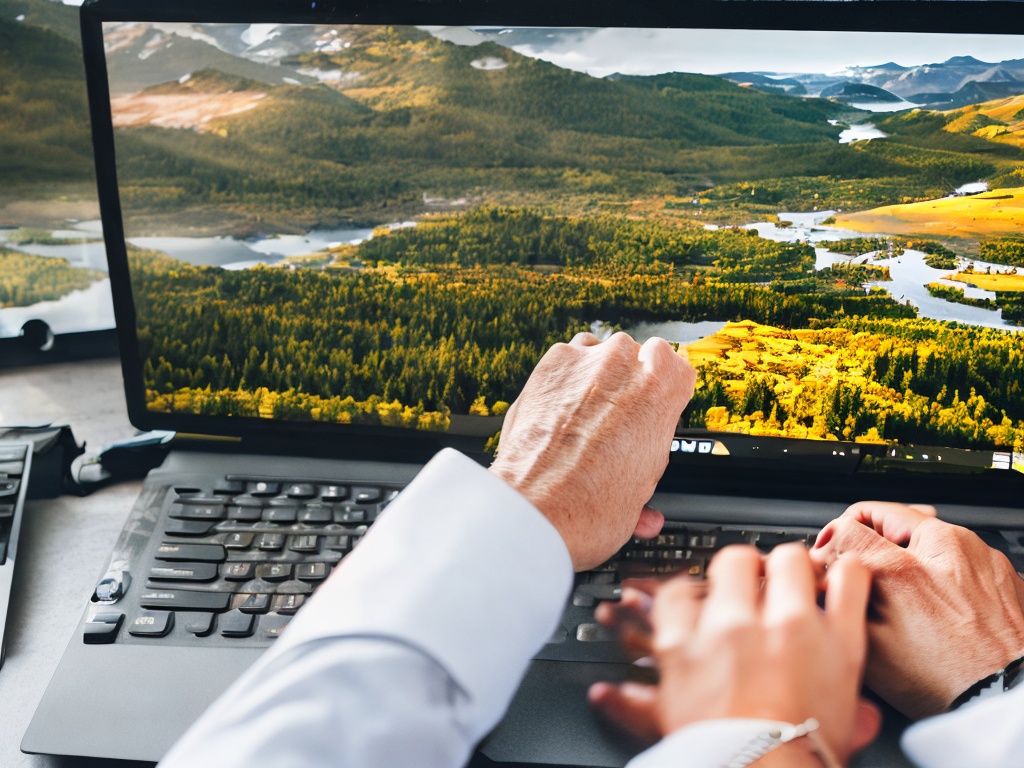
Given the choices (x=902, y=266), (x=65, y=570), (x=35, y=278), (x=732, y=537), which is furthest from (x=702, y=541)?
(x=35, y=278)

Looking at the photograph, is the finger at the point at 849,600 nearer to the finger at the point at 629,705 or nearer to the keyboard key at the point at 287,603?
the finger at the point at 629,705

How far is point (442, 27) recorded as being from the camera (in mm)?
569

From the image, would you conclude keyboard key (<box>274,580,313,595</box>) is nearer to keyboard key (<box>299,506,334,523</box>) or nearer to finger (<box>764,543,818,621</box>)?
keyboard key (<box>299,506,334,523</box>)

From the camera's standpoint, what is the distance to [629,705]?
478mm

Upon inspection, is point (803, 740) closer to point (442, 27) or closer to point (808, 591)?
point (808, 591)

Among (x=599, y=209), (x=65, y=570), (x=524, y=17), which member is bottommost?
(x=65, y=570)

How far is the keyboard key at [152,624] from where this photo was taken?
0.51 meters

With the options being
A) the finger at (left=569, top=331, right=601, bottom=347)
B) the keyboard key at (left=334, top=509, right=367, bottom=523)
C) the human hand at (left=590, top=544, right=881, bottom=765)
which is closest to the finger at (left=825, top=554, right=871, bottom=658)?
the human hand at (left=590, top=544, right=881, bottom=765)

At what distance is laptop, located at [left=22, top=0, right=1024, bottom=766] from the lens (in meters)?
0.56

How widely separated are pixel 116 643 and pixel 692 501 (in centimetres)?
42

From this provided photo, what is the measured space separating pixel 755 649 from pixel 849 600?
12 centimetres

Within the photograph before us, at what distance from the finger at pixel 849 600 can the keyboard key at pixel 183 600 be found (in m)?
0.38

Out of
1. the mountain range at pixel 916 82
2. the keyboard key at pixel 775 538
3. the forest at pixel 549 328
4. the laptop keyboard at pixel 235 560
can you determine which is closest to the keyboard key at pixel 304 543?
the laptop keyboard at pixel 235 560

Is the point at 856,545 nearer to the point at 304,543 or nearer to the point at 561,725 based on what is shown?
the point at 561,725
